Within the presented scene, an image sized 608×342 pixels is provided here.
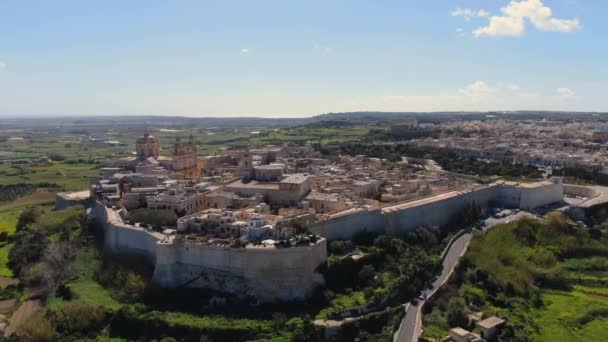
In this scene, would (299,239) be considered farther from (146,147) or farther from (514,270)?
(146,147)

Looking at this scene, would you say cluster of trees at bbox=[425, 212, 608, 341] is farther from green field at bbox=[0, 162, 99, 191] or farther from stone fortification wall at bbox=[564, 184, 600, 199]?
green field at bbox=[0, 162, 99, 191]

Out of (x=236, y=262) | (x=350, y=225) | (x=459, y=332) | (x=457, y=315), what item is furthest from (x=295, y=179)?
(x=459, y=332)

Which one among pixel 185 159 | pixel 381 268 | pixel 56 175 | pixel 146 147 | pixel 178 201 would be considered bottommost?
pixel 56 175

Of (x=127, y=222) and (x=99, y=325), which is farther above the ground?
(x=127, y=222)

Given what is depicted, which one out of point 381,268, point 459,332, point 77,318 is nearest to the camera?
point 459,332

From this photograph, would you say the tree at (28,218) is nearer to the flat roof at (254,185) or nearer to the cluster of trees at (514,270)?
the flat roof at (254,185)

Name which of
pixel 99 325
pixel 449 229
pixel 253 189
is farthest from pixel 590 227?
pixel 99 325

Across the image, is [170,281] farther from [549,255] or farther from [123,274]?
[549,255]
